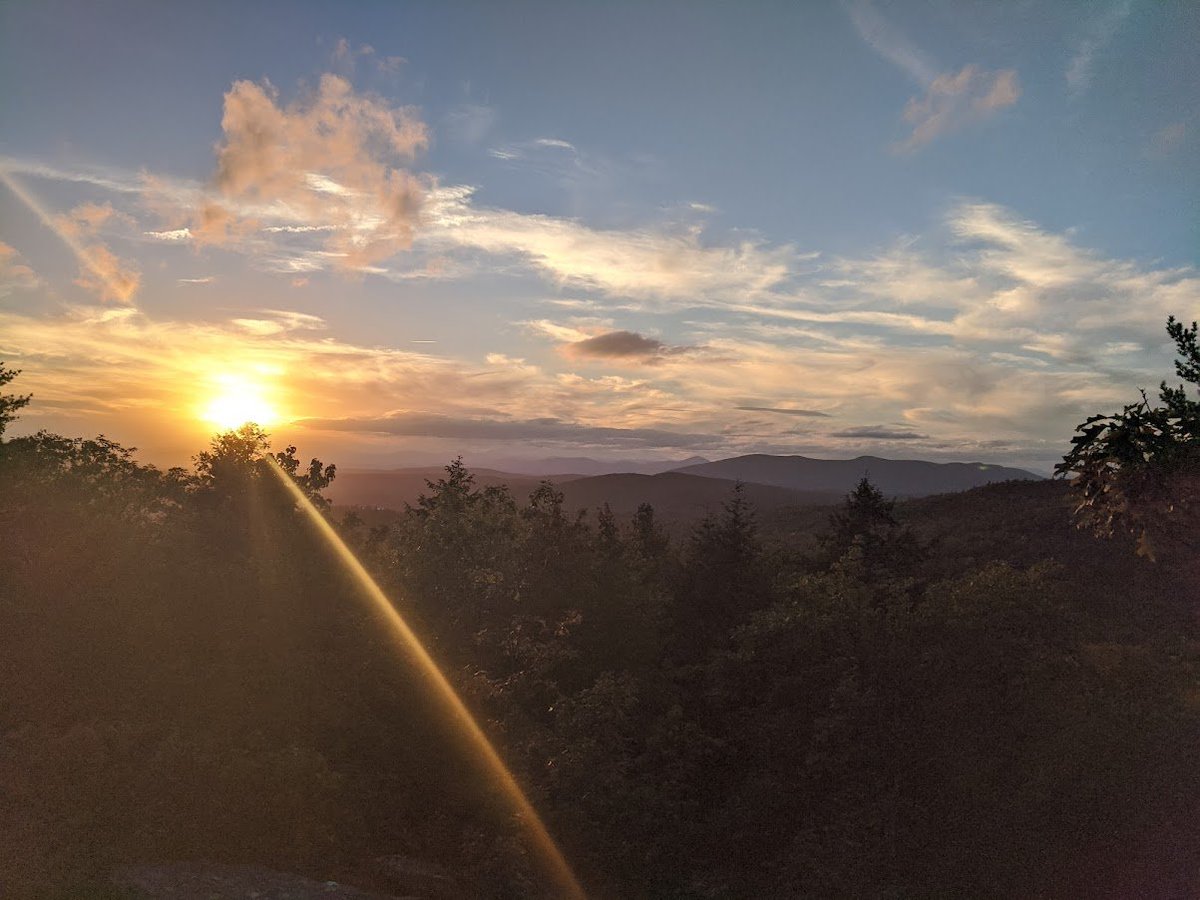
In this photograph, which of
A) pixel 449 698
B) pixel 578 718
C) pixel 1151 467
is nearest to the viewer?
pixel 1151 467

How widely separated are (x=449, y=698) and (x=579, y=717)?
420cm

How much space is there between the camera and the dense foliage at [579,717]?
1536cm

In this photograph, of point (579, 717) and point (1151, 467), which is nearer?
point (1151, 467)

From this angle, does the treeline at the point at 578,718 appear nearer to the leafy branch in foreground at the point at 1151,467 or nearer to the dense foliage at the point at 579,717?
the dense foliage at the point at 579,717

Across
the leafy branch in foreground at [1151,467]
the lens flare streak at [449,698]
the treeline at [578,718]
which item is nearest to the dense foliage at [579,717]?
the treeline at [578,718]

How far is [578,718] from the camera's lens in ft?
62.4

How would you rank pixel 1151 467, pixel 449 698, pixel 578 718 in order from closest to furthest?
pixel 1151 467
pixel 578 718
pixel 449 698

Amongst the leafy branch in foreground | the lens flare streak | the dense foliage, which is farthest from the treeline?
the leafy branch in foreground

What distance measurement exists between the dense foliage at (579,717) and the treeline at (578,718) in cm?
7

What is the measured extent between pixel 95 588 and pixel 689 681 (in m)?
17.7

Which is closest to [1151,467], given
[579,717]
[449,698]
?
[579,717]

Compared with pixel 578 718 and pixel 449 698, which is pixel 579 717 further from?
pixel 449 698

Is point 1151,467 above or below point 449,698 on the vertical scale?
above

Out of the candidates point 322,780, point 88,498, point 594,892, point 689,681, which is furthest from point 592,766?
point 88,498
